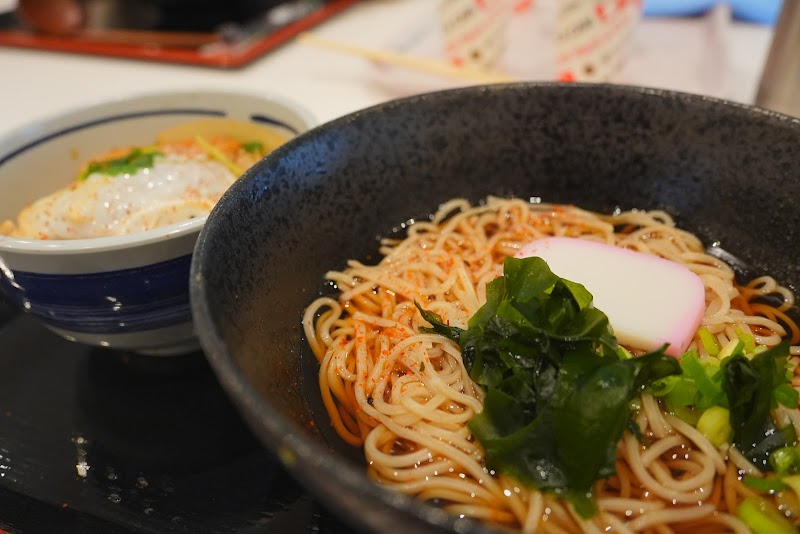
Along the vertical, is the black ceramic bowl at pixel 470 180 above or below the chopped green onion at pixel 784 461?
above

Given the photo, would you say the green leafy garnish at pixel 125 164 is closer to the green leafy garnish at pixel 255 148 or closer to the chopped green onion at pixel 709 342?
the green leafy garnish at pixel 255 148

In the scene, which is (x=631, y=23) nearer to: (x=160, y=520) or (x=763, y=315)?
(x=763, y=315)

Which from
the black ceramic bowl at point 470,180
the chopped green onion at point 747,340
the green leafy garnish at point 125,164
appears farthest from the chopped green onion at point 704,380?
the green leafy garnish at point 125,164

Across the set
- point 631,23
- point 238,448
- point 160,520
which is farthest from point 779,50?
point 160,520

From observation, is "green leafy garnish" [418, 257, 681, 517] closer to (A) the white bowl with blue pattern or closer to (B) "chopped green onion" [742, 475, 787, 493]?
(B) "chopped green onion" [742, 475, 787, 493]

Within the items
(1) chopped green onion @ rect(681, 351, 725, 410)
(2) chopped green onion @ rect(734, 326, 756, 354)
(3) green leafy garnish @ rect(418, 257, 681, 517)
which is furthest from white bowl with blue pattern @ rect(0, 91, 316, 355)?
(2) chopped green onion @ rect(734, 326, 756, 354)
